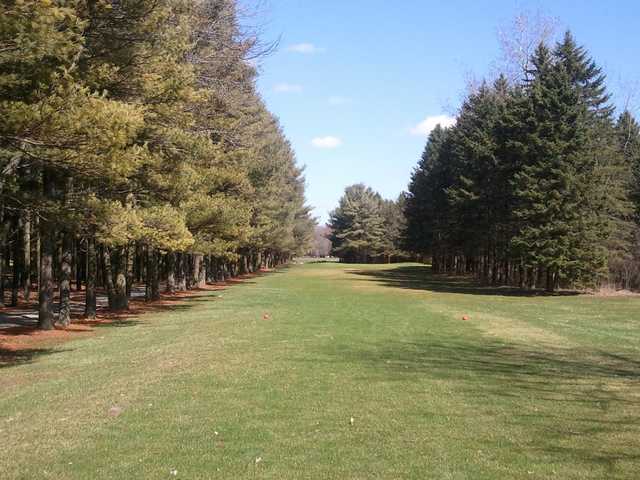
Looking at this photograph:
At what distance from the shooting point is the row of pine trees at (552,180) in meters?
35.2

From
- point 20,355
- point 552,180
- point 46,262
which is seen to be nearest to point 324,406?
point 20,355

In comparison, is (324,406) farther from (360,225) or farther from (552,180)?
(360,225)

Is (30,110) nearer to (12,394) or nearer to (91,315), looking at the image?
(12,394)

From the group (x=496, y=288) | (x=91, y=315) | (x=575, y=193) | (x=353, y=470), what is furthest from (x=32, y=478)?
(x=496, y=288)

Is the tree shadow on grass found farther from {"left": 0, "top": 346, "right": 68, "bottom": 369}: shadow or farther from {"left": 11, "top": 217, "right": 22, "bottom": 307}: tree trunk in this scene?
{"left": 11, "top": 217, "right": 22, "bottom": 307}: tree trunk

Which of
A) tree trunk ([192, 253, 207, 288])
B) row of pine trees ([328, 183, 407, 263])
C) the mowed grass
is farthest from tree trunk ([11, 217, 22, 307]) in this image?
row of pine trees ([328, 183, 407, 263])

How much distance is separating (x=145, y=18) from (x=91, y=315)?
11166mm

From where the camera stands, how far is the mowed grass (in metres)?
5.98

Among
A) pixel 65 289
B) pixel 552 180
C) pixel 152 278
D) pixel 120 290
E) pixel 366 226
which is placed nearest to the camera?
pixel 65 289

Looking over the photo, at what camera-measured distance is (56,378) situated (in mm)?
10844

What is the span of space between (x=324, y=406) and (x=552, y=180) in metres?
30.8

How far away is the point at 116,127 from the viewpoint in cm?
1032

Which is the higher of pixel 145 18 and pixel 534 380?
pixel 145 18

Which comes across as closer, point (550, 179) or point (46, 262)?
point (46, 262)
